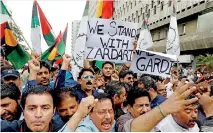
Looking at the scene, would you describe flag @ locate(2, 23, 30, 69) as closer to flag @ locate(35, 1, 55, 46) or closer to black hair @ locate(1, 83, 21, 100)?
black hair @ locate(1, 83, 21, 100)

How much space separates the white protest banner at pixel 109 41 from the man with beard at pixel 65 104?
157 centimetres

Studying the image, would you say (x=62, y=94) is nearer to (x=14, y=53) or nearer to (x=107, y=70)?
(x=14, y=53)

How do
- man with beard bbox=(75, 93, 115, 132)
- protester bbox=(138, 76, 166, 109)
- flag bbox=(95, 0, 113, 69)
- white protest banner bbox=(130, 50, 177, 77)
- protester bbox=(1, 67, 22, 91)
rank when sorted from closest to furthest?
man with beard bbox=(75, 93, 115, 132)
protester bbox=(1, 67, 22, 91)
protester bbox=(138, 76, 166, 109)
white protest banner bbox=(130, 50, 177, 77)
flag bbox=(95, 0, 113, 69)

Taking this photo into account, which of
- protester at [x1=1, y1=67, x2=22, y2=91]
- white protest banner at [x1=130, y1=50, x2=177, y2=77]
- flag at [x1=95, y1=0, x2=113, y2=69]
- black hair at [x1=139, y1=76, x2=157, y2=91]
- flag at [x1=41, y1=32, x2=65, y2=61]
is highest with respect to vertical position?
flag at [x1=95, y1=0, x2=113, y2=69]

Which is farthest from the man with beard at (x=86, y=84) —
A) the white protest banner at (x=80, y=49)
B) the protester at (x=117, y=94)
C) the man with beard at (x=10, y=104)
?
the man with beard at (x=10, y=104)

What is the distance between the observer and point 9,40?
500 cm

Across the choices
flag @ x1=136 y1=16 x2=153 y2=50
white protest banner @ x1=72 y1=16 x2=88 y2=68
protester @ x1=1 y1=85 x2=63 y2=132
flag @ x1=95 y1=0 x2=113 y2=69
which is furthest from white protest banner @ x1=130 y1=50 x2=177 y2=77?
flag @ x1=136 y1=16 x2=153 y2=50

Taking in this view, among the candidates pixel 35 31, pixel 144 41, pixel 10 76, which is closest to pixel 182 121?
pixel 10 76

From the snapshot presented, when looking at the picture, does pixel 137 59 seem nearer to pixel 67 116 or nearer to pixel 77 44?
pixel 77 44

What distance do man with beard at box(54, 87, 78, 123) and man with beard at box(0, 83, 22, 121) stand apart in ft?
1.21

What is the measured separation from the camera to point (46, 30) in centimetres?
743

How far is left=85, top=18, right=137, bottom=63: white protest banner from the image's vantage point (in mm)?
5295

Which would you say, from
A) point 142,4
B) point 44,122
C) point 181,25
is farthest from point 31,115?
point 142,4

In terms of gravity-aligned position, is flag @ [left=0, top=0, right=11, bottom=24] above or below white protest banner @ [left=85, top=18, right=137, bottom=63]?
above
